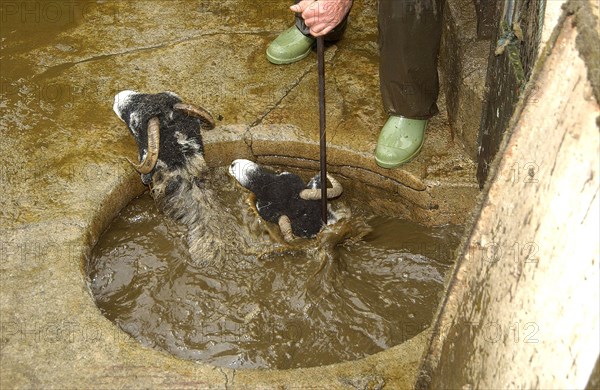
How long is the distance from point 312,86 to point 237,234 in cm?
107

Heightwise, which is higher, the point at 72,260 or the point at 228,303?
the point at 72,260

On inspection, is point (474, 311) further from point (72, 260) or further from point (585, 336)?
point (72, 260)

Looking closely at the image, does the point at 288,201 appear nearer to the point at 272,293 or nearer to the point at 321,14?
the point at 272,293

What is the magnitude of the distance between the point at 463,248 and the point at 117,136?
2.23 meters

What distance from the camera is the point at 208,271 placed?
367 cm

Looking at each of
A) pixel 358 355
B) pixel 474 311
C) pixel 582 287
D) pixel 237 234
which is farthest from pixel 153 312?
pixel 582 287

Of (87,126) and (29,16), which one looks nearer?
(87,126)

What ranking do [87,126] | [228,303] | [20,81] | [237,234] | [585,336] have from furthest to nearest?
1. [20,81]
2. [87,126]
3. [237,234]
4. [228,303]
5. [585,336]

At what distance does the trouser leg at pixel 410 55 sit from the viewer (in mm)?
3691

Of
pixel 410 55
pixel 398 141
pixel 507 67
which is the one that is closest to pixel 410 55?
pixel 410 55

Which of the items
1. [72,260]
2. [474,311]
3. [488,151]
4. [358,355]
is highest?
[474,311]

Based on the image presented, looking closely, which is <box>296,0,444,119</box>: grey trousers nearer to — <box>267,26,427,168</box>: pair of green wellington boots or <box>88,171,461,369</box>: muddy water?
<box>267,26,427,168</box>: pair of green wellington boots

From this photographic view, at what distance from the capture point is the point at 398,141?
3932 mm

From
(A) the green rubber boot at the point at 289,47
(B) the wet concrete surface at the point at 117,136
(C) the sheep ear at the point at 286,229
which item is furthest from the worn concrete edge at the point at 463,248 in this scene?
(A) the green rubber boot at the point at 289,47
